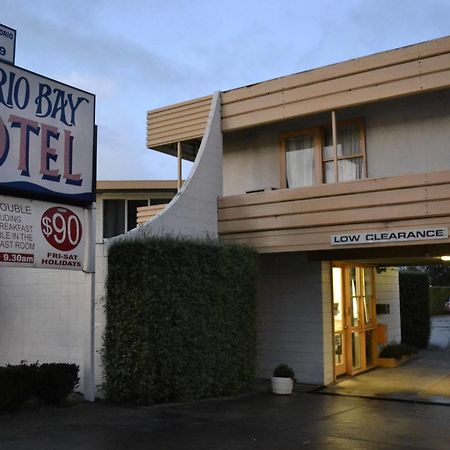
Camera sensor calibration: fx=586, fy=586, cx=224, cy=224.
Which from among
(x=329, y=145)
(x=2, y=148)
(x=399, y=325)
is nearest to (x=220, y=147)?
(x=329, y=145)

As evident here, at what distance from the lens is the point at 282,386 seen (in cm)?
1055

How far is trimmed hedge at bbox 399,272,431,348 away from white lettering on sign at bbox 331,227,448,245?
848 centimetres

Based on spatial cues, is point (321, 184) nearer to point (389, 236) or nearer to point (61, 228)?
point (389, 236)

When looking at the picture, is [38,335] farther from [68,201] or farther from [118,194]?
[118,194]

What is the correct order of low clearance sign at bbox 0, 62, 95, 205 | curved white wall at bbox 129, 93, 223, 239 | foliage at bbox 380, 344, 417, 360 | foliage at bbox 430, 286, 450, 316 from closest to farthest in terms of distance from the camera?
low clearance sign at bbox 0, 62, 95, 205, curved white wall at bbox 129, 93, 223, 239, foliage at bbox 380, 344, 417, 360, foliage at bbox 430, 286, 450, 316

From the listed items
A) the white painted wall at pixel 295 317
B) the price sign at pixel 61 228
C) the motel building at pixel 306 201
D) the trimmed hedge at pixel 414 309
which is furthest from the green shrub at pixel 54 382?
the trimmed hedge at pixel 414 309

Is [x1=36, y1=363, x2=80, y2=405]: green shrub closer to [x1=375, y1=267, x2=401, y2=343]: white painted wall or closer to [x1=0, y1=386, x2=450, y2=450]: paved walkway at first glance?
[x1=0, y1=386, x2=450, y2=450]: paved walkway

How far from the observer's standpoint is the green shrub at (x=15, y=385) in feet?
27.1

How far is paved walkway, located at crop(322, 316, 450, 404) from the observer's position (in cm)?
1048

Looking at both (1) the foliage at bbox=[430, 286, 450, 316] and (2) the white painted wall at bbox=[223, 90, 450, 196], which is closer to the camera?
(2) the white painted wall at bbox=[223, 90, 450, 196]

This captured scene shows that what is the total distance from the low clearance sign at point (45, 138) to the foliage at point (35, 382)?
8.40ft

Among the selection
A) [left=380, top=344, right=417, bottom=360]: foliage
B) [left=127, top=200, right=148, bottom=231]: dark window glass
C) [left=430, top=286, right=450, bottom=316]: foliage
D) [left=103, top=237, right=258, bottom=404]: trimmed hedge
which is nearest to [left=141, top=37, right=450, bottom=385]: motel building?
[left=380, top=344, right=417, bottom=360]: foliage

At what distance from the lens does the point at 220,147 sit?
1231 cm

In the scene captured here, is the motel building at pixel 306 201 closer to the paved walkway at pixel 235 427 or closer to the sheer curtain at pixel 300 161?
the sheer curtain at pixel 300 161
